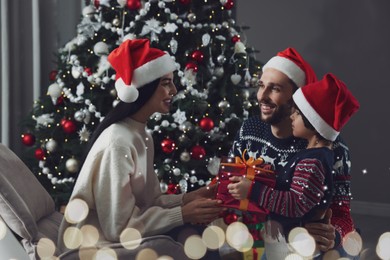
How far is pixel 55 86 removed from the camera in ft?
11.2

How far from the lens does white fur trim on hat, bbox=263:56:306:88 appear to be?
7.20 ft

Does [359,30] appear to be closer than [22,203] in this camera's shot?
No

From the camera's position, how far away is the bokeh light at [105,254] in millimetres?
1663

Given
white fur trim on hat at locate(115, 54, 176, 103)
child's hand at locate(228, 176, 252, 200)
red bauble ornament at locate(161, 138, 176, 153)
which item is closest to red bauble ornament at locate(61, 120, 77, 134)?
red bauble ornament at locate(161, 138, 176, 153)

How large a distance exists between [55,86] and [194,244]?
69.6 inches

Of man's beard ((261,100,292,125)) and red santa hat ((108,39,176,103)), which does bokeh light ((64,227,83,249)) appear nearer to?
red santa hat ((108,39,176,103))

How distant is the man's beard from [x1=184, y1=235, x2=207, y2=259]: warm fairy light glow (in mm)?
462

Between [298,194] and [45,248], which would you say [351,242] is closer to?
[298,194]

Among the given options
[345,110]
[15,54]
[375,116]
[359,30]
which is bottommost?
[375,116]

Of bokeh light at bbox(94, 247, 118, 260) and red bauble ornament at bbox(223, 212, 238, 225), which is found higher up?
bokeh light at bbox(94, 247, 118, 260)

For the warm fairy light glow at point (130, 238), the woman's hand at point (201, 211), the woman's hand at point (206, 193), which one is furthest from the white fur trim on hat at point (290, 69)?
the warm fairy light glow at point (130, 238)

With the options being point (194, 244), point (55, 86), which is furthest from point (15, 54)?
point (194, 244)

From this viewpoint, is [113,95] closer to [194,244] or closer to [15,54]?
[15,54]

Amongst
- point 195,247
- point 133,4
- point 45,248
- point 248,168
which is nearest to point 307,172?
point 248,168
